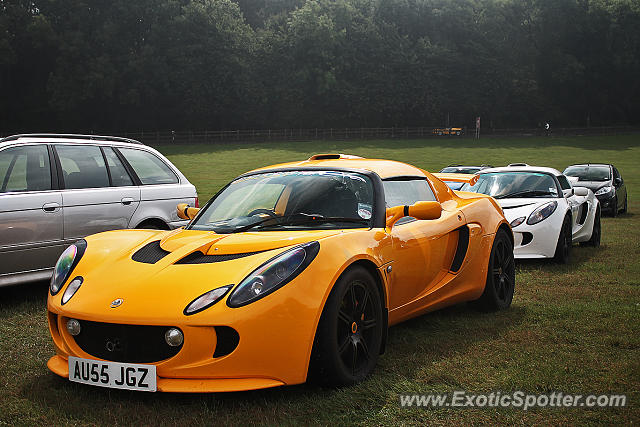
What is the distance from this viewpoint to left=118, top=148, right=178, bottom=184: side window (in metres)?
7.86

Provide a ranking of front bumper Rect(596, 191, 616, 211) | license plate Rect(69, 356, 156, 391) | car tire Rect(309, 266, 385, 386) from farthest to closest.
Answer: front bumper Rect(596, 191, 616, 211) → car tire Rect(309, 266, 385, 386) → license plate Rect(69, 356, 156, 391)

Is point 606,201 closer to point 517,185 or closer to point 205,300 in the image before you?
point 517,185

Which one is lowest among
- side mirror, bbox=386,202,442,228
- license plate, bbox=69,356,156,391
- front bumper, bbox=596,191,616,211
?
front bumper, bbox=596,191,616,211

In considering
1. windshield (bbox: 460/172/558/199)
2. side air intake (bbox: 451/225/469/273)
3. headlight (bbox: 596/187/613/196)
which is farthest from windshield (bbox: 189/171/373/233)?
headlight (bbox: 596/187/613/196)

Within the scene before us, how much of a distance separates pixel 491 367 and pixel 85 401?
2495mm

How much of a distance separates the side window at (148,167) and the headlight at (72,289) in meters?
3.60

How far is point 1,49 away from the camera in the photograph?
6550cm

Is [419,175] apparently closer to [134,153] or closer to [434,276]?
[434,276]

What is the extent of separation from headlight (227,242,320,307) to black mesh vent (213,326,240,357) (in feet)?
0.44

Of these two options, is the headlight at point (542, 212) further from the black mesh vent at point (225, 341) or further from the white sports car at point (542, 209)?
the black mesh vent at point (225, 341)

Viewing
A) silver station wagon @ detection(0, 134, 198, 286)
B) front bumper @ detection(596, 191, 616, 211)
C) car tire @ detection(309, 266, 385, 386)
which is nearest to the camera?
car tire @ detection(309, 266, 385, 386)

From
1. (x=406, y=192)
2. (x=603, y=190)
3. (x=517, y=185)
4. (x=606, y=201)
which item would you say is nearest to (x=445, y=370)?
(x=406, y=192)

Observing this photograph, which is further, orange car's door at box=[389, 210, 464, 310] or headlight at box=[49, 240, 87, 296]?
orange car's door at box=[389, 210, 464, 310]

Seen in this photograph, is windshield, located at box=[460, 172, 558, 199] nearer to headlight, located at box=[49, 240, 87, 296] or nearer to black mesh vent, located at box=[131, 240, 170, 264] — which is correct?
black mesh vent, located at box=[131, 240, 170, 264]
